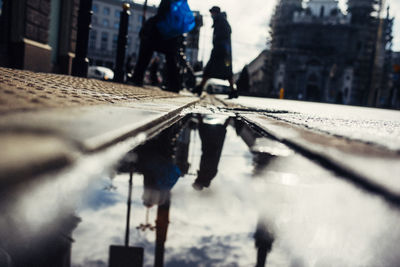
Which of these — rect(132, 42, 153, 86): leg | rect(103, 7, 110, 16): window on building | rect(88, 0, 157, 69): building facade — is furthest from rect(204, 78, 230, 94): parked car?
rect(103, 7, 110, 16): window on building

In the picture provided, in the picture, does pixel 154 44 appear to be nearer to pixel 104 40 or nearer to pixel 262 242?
pixel 262 242

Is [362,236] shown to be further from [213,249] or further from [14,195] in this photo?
[14,195]

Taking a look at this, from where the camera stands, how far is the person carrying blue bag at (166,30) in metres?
5.77

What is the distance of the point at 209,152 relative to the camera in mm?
1549

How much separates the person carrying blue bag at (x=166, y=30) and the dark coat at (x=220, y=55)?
168cm

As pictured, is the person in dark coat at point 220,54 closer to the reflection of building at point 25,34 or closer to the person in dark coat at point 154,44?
the person in dark coat at point 154,44

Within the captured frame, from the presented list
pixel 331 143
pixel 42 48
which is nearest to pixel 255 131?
pixel 331 143

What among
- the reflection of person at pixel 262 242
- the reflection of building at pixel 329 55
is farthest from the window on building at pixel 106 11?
the reflection of person at pixel 262 242

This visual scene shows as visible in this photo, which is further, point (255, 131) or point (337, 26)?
point (337, 26)

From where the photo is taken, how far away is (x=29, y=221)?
1.90 feet

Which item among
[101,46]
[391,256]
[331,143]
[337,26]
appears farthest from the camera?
[101,46]

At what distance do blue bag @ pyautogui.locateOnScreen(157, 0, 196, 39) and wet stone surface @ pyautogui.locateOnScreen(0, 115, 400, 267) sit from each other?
16.7 ft

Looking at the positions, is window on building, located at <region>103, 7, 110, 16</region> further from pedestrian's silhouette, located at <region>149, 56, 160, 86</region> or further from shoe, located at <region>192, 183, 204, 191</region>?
shoe, located at <region>192, 183, 204, 191</region>

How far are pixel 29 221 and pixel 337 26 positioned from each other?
5588cm
